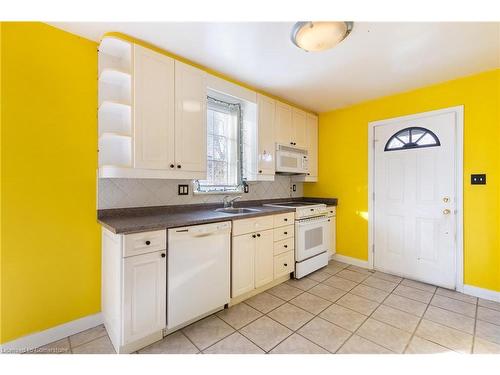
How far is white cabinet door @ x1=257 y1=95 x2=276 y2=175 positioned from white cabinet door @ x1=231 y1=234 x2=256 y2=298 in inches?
38.1

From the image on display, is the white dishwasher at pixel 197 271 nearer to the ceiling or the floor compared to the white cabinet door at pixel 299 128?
nearer to the floor

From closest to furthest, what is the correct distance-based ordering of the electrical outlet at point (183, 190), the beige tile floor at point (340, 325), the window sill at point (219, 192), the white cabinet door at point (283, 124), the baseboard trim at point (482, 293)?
the beige tile floor at point (340, 325)
the baseboard trim at point (482, 293)
the electrical outlet at point (183, 190)
the window sill at point (219, 192)
the white cabinet door at point (283, 124)

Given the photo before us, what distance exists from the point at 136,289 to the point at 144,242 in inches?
12.7

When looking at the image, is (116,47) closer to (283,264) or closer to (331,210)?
(283,264)

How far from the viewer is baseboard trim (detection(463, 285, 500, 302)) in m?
2.25

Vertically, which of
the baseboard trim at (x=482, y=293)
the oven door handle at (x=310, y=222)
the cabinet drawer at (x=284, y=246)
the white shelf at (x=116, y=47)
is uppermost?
the white shelf at (x=116, y=47)

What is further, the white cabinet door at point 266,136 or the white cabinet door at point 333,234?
the white cabinet door at point 333,234

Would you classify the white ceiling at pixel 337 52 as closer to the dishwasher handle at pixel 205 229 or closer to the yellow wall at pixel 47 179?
the yellow wall at pixel 47 179

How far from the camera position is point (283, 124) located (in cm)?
310

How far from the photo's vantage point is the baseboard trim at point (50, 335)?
1.51 meters

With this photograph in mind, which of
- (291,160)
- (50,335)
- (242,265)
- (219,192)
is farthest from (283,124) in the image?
(50,335)

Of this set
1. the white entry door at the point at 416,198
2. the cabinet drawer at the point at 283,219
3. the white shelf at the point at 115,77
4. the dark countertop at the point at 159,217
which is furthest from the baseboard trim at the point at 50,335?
the white entry door at the point at 416,198

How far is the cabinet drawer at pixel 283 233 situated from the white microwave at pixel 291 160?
2.75 ft
